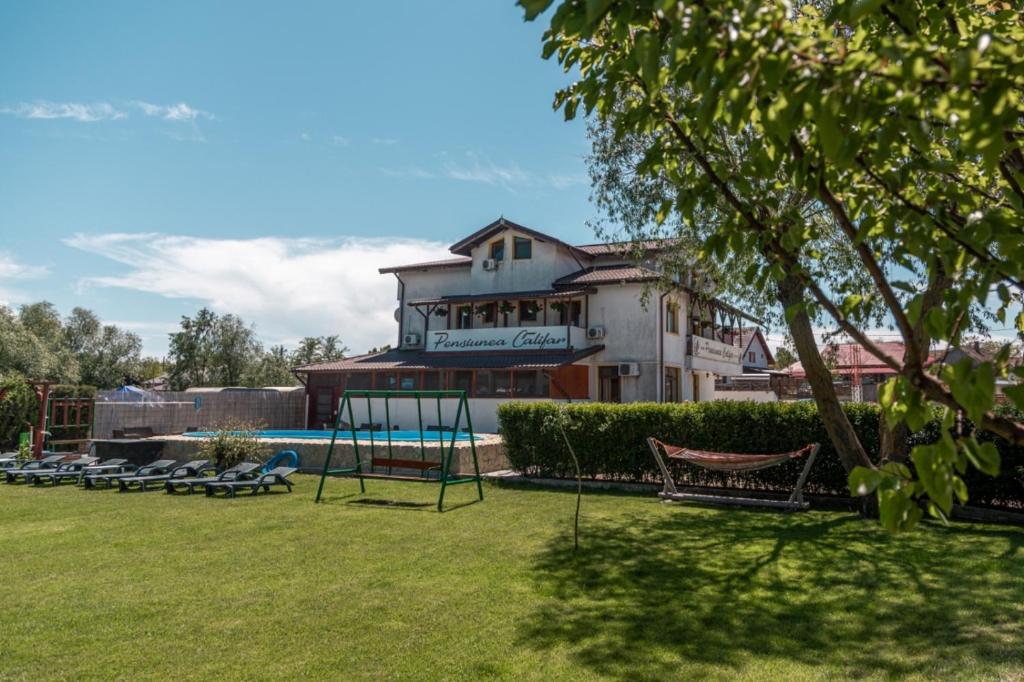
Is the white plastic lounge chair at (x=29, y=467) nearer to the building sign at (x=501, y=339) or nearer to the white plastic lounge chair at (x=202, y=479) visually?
the white plastic lounge chair at (x=202, y=479)

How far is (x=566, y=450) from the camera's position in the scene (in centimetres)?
1453

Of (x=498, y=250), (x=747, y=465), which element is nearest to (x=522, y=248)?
(x=498, y=250)

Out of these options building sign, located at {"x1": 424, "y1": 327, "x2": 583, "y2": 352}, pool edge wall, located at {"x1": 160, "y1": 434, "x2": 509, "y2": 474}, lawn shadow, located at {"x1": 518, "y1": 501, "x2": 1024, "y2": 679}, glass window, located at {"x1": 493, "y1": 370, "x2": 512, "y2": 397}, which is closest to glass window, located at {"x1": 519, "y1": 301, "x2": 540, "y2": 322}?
building sign, located at {"x1": 424, "y1": 327, "x2": 583, "y2": 352}

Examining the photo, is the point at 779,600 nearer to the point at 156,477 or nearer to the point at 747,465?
the point at 747,465

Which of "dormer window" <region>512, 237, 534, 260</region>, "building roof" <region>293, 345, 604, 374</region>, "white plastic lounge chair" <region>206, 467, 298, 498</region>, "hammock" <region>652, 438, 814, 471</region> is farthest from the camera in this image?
"dormer window" <region>512, 237, 534, 260</region>

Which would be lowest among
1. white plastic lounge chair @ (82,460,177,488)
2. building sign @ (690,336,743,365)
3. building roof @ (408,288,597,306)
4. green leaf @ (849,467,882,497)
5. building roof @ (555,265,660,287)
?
white plastic lounge chair @ (82,460,177,488)

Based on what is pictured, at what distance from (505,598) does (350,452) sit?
11.2 meters

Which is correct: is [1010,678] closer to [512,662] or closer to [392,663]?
[512,662]

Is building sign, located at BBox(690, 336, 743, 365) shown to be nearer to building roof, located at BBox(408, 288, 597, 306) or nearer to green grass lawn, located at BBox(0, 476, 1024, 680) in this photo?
building roof, located at BBox(408, 288, 597, 306)

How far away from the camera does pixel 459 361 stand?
91.6ft

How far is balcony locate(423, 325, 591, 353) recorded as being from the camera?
2725 centimetres

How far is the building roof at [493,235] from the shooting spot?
29.1 meters

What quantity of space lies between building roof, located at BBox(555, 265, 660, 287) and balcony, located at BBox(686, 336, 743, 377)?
14.3 feet

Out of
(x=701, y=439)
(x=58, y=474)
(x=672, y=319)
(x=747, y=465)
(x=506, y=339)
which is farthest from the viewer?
(x=506, y=339)
